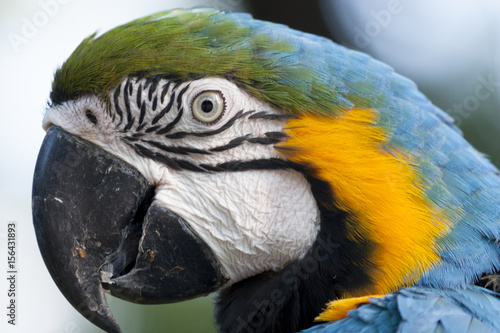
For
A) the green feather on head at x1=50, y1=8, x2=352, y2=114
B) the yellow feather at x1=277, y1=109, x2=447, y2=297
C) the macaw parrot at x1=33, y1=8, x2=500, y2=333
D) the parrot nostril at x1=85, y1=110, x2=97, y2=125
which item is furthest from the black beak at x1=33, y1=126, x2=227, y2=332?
the yellow feather at x1=277, y1=109, x2=447, y2=297

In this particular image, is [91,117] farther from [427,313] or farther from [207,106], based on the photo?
[427,313]

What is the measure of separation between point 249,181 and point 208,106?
0.86ft

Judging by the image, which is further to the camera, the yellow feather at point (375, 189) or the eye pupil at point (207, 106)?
the eye pupil at point (207, 106)

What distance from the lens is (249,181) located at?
1.54m

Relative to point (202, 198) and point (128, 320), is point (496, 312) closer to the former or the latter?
point (202, 198)

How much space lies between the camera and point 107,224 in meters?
1.48

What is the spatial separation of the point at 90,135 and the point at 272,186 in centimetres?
Result: 59

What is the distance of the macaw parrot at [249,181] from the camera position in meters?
1.43

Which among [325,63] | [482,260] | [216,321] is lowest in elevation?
[216,321]

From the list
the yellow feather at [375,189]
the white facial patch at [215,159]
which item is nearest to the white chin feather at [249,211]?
the white facial patch at [215,159]

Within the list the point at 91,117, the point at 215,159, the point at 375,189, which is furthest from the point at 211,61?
the point at 375,189

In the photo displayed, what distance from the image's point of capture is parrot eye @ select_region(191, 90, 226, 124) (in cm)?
150

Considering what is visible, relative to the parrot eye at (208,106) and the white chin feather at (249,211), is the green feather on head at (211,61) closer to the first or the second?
the parrot eye at (208,106)

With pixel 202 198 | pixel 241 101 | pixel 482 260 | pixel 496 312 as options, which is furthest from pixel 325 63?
pixel 496 312
